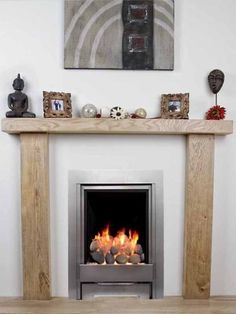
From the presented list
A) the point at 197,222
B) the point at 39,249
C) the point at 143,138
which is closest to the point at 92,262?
the point at 39,249

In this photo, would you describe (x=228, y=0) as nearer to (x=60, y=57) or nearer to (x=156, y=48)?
(x=156, y=48)

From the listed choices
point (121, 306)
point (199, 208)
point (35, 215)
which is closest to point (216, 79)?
point (199, 208)

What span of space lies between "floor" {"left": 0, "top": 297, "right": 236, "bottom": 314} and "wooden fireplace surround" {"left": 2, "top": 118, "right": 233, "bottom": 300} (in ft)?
0.23

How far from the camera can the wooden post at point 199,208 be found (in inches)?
86.2

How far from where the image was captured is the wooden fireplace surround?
211 cm

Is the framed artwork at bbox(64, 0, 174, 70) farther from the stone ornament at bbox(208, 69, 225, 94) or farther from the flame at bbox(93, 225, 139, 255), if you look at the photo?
the flame at bbox(93, 225, 139, 255)

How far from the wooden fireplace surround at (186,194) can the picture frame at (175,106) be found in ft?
0.29

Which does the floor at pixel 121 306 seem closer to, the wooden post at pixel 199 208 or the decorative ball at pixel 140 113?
the wooden post at pixel 199 208

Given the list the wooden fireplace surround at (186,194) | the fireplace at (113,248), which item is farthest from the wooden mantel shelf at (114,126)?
the fireplace at (113,248)

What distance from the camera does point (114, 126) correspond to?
2.10m

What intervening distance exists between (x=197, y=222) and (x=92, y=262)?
0.73m

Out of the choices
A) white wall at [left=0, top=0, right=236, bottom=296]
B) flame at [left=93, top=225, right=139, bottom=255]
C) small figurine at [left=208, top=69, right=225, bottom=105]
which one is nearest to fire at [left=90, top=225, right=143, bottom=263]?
flame at [left=93, top=225, right=139, bottom=255]

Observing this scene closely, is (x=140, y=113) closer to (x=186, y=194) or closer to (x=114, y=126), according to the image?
(x=114, y=126)

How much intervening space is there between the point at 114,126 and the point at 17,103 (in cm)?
59
